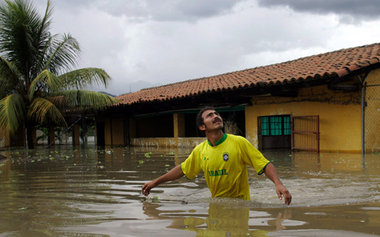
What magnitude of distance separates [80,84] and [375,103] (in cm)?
1137

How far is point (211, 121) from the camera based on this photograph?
12.1 ft

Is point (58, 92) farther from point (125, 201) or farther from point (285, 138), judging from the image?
point (125, 201)

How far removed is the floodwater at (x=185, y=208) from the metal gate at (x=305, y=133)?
5.20 m

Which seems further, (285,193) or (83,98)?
(83,98)

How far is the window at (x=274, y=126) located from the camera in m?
14.9

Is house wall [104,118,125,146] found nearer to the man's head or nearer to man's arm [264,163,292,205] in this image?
the man's head

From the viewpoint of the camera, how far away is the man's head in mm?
3672

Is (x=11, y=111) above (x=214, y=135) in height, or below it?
above

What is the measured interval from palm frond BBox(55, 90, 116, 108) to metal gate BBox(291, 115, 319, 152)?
8706 mm

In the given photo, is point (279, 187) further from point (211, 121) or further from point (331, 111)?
point (331, 111)

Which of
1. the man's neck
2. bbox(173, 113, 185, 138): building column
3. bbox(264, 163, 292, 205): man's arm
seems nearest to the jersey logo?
the man's neck

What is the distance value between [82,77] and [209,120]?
13.8 m

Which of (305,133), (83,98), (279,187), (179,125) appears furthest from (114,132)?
(279,187)

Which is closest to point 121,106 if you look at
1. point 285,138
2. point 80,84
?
point 80,84
